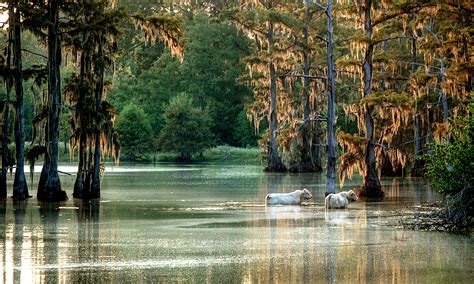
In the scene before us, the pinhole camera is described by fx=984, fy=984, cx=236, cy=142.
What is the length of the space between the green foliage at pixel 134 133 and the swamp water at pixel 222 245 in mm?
73372

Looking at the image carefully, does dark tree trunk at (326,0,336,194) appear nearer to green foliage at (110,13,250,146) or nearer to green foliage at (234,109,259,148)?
green foliage at (234,109,259,148)

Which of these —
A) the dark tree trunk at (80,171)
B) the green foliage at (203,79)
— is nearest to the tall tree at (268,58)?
the dark tree trunk at (80,171)

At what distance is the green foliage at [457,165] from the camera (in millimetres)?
22203

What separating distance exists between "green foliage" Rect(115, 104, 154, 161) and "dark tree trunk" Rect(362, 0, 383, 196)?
69.1 metres

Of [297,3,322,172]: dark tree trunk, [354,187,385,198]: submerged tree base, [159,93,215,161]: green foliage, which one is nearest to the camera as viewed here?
[354,187,385,198]: submerged tree base

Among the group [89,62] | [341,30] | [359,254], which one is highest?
[341,30]

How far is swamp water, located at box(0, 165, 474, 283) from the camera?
1473cm

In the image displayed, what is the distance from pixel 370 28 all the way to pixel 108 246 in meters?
21.3

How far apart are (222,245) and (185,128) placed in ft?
273

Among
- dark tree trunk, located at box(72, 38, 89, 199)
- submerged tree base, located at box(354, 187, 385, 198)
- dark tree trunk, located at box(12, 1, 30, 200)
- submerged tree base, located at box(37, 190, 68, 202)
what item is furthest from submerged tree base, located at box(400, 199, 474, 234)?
dark tree trunk, located at box(12, 1, 30, 200)

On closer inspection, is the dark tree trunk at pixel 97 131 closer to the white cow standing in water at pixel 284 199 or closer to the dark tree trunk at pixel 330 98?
the white cow standing in water at pixel 284 199

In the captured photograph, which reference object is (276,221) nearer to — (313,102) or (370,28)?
(370,28)

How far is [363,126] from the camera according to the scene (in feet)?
123

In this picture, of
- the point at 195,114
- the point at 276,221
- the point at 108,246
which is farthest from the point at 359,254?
the point at 195,114
